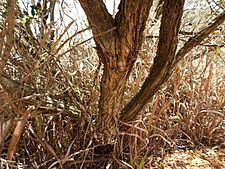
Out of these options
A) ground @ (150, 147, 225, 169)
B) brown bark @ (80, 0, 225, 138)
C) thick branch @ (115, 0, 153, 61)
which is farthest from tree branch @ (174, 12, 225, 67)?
ground @ (150, 147, 225, 169)

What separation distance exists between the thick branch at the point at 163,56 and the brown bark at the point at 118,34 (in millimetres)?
139

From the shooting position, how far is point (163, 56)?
5.97ft

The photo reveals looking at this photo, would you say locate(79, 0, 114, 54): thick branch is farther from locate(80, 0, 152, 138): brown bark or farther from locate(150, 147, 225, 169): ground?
locate(150, 147, 225, 169): ground

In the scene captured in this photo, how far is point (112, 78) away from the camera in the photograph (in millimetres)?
1792

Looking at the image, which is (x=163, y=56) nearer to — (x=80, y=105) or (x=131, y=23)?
(x=131, y=23)

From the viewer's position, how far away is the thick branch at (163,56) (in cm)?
172

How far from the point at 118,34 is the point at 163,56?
10.4 inches

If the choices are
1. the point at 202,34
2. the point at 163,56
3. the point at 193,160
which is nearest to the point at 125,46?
the point at 163,56

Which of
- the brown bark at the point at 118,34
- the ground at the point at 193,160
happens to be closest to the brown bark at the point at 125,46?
the brown bark at the point at 118,34

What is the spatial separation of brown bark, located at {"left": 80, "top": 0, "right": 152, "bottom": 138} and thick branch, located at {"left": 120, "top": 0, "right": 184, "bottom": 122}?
0.14 metres

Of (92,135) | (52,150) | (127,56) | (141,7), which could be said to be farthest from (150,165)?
(141,7)

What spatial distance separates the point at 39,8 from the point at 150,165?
990mm

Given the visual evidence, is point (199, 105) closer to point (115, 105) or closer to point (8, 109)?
point (115, 105)

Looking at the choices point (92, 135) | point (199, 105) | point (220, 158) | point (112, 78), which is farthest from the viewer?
point (199, 105)
